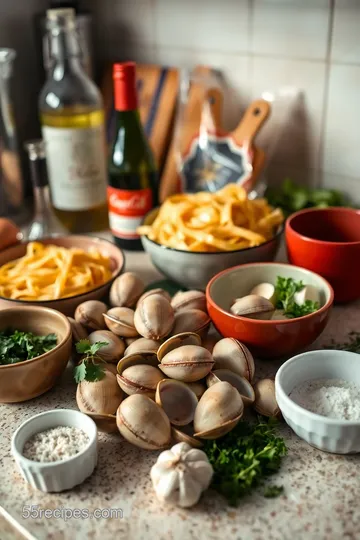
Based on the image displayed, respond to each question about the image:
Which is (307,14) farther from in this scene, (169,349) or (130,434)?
(130,434)

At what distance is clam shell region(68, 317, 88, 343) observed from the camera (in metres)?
0.85

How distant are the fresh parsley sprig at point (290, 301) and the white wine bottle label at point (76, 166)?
51cm

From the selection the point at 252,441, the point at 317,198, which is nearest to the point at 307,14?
the point at 317,198

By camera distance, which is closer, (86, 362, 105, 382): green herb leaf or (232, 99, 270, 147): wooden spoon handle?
(86, 362, 105, 382): green herb leaf

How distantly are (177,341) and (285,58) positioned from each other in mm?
732

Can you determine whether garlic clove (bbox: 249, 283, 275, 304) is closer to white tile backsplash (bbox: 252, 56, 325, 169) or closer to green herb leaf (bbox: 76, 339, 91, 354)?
green herb leaf (bbox: 76, 339, 91, 354)

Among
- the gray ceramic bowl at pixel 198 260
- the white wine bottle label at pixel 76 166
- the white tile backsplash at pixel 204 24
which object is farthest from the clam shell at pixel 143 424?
the white tile backsplash at pixel 204 24

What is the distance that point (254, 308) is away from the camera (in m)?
0.83

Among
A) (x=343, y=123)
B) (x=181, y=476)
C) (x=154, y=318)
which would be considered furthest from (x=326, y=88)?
(x=181, y=476)

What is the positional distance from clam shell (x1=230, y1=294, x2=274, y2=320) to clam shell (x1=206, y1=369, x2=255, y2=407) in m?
0.09

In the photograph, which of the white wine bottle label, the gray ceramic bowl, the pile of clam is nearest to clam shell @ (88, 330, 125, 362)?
the pile of clam

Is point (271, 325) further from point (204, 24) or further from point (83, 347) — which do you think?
point (204, 24)

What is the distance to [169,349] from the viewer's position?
792mm

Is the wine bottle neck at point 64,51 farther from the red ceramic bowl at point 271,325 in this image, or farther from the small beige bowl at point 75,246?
the red ceramic bowl at point 271,325
